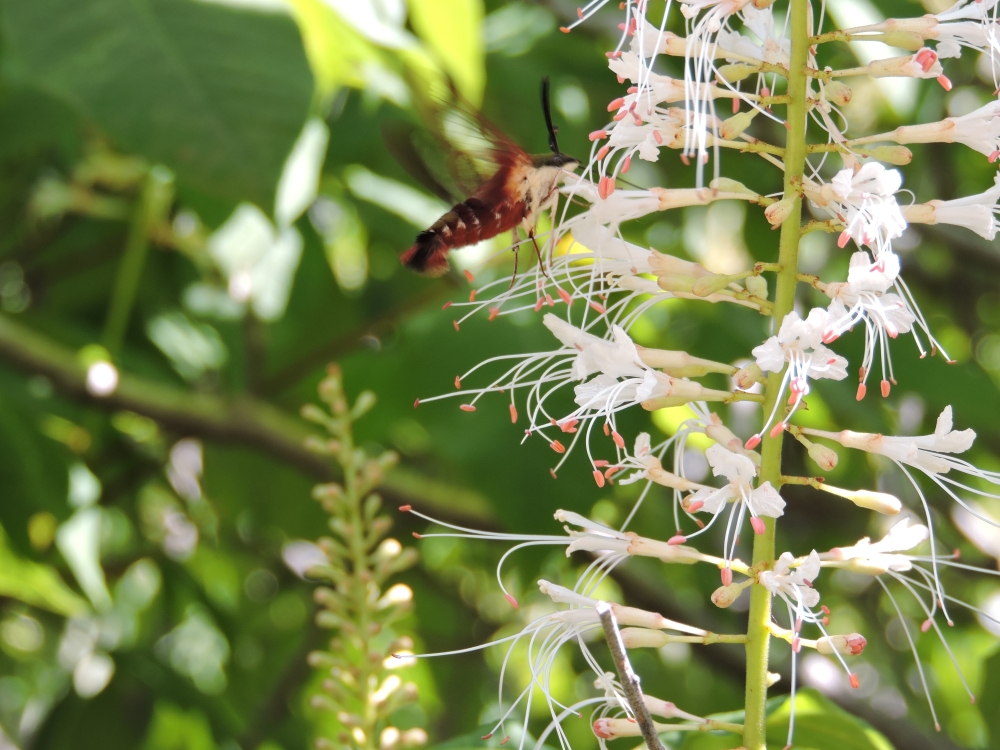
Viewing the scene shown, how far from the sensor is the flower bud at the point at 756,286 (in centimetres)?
95

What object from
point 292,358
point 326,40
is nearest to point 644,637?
point 326,40

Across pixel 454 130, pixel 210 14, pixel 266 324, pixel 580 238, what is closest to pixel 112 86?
pixel 210 14

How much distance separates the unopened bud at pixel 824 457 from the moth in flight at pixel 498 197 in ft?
1.07

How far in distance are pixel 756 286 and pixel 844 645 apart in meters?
0.31

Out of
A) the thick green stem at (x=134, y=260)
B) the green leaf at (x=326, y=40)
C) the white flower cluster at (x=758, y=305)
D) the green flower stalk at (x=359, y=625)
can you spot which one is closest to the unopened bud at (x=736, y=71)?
the white flower cluster at (x=758, y=305)

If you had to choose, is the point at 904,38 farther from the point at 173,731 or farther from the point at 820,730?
the point at 173,731

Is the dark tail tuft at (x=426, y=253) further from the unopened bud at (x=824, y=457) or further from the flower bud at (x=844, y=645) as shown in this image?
the flower bud at (x=844, y=645)

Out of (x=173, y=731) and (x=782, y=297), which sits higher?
(x=782, y=297)

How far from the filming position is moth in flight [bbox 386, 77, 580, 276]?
3.67 ft

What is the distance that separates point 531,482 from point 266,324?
37.3 inches

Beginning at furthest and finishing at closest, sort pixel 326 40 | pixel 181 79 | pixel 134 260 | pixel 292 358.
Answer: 1. pixel 292 358
2. pixel 134 260
3. pixel 326 40
4. pixel 181 79

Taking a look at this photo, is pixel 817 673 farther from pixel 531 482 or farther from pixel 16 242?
pixel 16 242

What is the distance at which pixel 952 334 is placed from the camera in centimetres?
265

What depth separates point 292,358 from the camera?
2.45 metres
